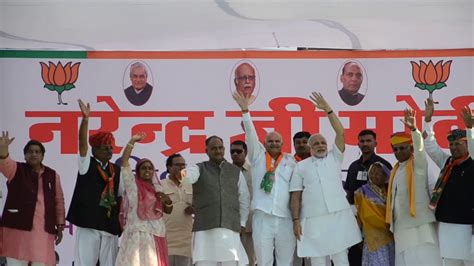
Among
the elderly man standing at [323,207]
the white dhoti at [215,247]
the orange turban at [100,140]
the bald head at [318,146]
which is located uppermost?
the orange turban at [100,140]

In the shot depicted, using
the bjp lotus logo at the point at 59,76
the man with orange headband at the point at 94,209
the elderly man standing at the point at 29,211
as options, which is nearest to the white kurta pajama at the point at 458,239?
the man with orange headband at the point at 94,209

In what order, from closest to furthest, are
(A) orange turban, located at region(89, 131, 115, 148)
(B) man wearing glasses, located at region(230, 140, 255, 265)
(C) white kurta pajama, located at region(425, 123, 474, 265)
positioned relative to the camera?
(C) white kurta pajama, located at region(425, 123, 474, 265) → (A) orange turban, located at region(89, 131, 115, 148) → (B) man wearing glasses, located at region(230, 140, 255, 265)

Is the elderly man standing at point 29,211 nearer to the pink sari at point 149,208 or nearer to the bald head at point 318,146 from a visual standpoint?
the pink sari at point 149,208

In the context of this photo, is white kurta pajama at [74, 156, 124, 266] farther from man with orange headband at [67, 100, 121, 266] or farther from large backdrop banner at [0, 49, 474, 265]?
large backdrop banner at [0, 49, 474, 265]

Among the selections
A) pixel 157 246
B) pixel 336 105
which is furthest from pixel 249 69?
pixel 157 246

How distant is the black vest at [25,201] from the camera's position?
6516 millimetres

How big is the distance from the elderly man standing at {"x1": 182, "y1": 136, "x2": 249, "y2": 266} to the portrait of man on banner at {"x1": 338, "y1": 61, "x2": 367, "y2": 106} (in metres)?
1.29

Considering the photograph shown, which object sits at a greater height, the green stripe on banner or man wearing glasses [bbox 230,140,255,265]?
the green stripe on banner

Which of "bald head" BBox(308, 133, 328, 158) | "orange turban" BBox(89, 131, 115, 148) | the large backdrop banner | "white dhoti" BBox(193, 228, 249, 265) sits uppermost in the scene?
the large backdrop banner

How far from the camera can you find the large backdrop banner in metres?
7.29

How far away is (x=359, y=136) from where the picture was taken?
692 cm

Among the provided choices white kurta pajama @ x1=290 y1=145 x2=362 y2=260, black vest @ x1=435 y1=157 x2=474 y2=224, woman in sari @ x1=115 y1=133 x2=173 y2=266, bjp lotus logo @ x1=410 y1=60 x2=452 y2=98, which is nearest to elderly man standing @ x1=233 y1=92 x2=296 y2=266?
white kurta pajama @ x1=290 y1=145 x2=362 y2=260

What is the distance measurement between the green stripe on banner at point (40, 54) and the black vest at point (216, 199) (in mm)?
1457

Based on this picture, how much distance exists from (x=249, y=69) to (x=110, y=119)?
1.13 m
